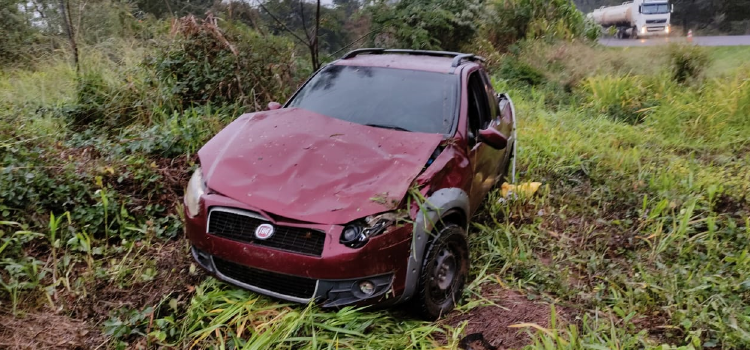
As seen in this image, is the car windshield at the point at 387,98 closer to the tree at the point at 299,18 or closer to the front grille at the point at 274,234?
the front grille at the point at 274,234

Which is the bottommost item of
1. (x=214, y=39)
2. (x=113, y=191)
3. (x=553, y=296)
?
(x=553, y=296)

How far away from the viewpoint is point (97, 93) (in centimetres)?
588

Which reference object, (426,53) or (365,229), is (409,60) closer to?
(426,53)

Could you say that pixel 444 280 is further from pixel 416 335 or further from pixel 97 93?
pixel 97 93

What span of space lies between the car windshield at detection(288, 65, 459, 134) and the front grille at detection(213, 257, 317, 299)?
140cm

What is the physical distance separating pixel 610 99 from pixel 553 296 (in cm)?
652

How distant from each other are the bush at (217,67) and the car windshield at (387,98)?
2111 mm

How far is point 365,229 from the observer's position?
2.72 m

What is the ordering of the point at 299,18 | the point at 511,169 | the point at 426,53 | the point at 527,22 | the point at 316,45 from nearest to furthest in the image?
the point at 426,53, the point at 511,169, the point at 316,45, the point at 299,18, the point at 527,22

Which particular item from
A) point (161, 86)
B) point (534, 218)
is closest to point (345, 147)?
point (534, 218)

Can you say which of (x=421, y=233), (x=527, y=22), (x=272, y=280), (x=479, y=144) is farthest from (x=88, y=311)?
(x=527, y=22)

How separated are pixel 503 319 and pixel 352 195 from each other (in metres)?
1.31

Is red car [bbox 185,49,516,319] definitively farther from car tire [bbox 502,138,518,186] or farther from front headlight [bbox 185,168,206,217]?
car tire [bbox 502,138,518,186]

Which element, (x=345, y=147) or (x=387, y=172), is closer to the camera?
(x=387, y=172)
